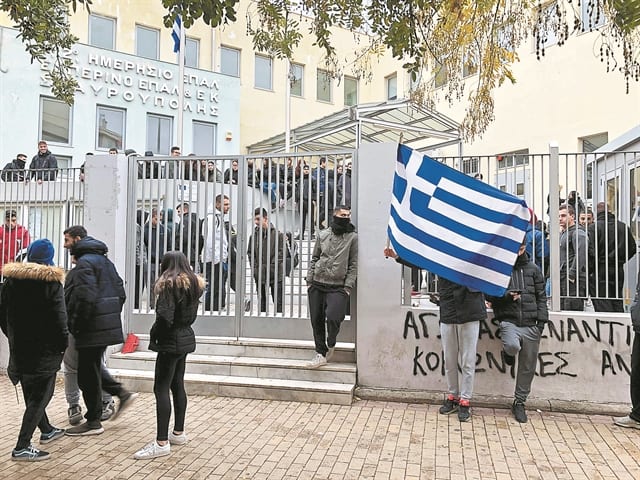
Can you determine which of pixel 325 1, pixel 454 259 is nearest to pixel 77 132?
pixel 325 1

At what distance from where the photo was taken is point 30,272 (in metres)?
4.81

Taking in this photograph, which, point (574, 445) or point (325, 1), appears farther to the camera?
point (325, 1)

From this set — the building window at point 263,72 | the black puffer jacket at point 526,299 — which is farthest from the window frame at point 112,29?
the black puffer jacket at point 526,299

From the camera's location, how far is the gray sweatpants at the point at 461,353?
6.00m

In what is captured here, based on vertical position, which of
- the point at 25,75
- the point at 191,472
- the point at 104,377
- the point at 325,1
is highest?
the point at 25,75

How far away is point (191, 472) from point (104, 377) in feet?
5.45

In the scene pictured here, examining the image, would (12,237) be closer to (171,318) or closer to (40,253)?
(40,253)

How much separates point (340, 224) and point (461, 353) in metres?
2.03

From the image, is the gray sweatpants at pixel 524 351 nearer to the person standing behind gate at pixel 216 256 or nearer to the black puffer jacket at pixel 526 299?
the black puffer jacket at pixel 526 299

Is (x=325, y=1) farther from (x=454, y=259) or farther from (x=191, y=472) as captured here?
(x=191, y=472)

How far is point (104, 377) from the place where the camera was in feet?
18.6

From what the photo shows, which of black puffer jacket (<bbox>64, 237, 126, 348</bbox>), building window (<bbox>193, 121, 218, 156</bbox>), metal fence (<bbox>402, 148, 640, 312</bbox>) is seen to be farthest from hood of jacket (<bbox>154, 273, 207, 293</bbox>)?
building window (<bbox>193, 121, 218, 156</bbox>)

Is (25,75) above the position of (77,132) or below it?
above

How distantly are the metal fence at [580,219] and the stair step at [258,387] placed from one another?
1392mm
